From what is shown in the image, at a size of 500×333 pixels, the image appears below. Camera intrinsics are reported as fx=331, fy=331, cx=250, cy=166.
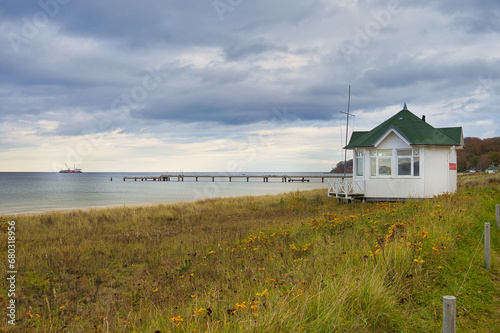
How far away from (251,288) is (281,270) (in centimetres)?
124

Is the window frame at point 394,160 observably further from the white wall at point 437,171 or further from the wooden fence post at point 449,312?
the wooden fence post at point 449,312

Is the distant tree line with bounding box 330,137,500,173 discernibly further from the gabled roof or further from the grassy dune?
the grassy dune

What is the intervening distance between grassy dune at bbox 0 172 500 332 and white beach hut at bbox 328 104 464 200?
6363 millimetres

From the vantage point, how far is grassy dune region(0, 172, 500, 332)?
3.98 m

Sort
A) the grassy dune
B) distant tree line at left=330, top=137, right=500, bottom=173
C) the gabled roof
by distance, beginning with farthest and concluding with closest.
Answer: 1. distant tree line at left=330, top=137, right=500, bottom=173
2. the gabled roof
3. the grassy dune

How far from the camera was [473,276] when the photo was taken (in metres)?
5.96

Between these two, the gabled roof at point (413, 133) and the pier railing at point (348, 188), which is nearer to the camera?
the gabled roof at point (413, 133)

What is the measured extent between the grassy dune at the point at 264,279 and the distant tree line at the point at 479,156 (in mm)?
91462

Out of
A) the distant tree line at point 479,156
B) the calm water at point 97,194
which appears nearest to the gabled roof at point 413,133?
the calm water at point 97,194

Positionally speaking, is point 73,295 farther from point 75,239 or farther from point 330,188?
point 330,188

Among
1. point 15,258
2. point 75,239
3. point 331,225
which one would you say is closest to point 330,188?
point 331,225

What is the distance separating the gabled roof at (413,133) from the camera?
19750mm

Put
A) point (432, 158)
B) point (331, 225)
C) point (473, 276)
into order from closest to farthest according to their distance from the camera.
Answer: point (473, 276) → point (331, 225) → point (432, 158)

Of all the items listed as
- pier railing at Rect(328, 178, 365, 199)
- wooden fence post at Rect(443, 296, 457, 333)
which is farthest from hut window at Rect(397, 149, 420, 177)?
wooden fence post at Rect(443, 296, 457, 333)
